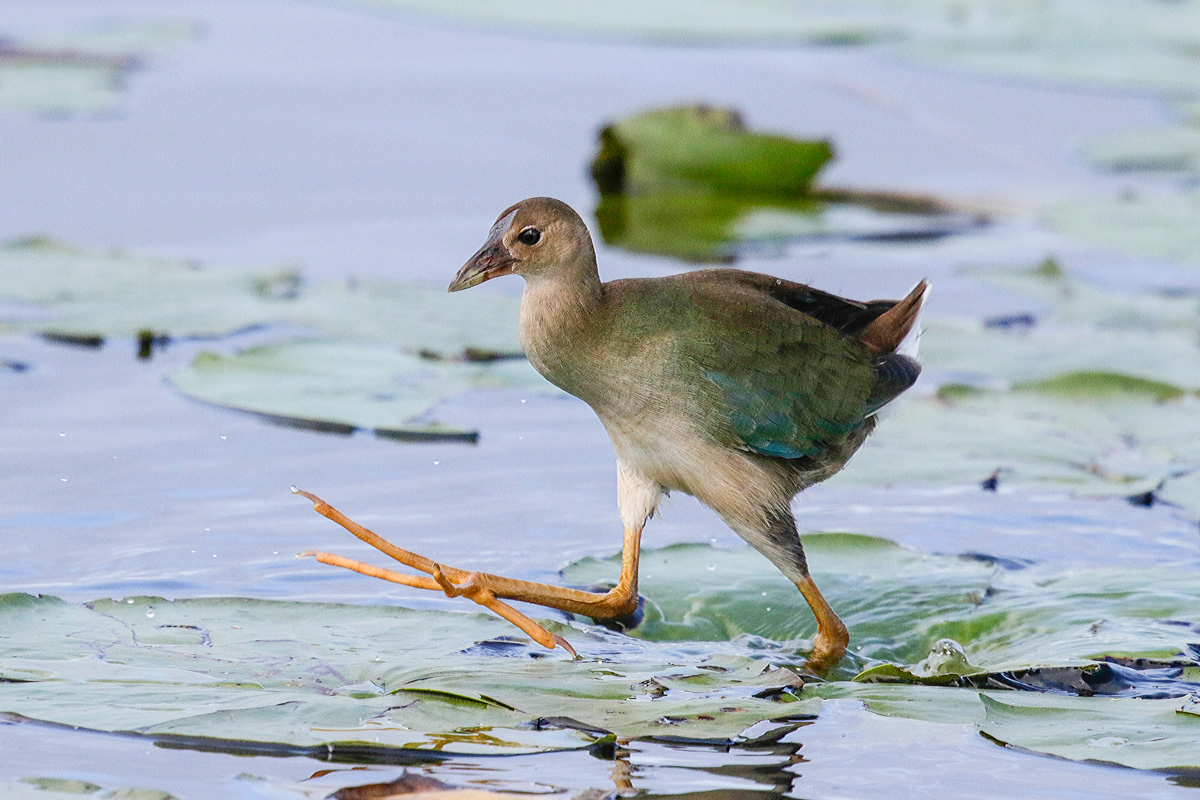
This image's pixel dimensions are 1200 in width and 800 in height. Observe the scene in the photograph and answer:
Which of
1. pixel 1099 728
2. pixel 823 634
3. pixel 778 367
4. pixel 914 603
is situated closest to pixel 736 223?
pixel 778 367

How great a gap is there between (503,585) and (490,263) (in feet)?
2.39

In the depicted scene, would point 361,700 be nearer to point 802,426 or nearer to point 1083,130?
point 802,426

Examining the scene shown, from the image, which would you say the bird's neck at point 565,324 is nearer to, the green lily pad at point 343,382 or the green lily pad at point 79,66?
the green lily pad at point 343,382

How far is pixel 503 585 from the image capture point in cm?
375

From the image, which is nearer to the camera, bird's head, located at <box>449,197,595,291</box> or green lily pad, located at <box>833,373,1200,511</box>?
bird's head, located at <box>449,197,595,291</box>

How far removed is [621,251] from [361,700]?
422cm

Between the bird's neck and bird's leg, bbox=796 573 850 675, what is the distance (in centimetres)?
74

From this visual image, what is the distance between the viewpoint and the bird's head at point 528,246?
375 cm

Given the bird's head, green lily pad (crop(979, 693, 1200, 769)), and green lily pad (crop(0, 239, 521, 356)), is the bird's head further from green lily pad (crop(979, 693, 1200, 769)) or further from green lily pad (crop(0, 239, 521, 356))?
green lily pad (crop(0, 239, 521, 356))

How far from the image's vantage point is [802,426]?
13.5ft

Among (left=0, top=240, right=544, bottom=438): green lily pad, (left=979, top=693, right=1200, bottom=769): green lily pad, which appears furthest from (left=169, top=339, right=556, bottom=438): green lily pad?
(left=979, top=693, right=1200, bottom=769): green lily pad

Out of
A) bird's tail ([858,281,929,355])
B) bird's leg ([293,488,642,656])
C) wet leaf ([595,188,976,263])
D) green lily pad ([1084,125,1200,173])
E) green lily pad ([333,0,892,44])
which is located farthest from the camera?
green lily pad ([333,0,892,44])

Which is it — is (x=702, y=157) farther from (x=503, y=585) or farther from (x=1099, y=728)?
(x=1099, y=728)

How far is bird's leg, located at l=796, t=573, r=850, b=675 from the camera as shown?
3893 mm
